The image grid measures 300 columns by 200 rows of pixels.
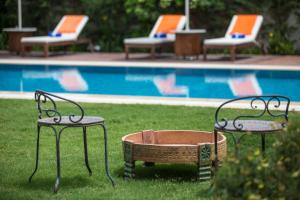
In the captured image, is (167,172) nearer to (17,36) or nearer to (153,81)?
(153,81)

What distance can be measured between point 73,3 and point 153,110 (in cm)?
1073

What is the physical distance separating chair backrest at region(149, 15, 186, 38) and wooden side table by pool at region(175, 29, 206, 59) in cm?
85

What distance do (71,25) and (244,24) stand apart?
13.9 ft

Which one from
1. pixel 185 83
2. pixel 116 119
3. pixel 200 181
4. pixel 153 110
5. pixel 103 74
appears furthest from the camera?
pixel 103 74

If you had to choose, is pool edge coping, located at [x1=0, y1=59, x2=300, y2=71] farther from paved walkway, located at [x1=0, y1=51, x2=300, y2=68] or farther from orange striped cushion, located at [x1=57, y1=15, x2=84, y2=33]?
orange striped cushion, located at [x1=57, y1=15, x2=84, y2=33]

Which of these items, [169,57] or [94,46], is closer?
[169,57]

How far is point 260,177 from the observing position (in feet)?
12.9

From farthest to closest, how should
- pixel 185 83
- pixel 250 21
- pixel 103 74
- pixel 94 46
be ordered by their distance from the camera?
1. pixel 94 46
2. pixel 250 21
3. pixel 103 74
4. pixel 185 83

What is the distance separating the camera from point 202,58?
1686cm

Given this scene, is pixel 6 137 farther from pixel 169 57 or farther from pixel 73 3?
pixel 73 3

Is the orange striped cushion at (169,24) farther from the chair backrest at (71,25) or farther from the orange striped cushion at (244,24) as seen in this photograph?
the chair backrest at (71,25)

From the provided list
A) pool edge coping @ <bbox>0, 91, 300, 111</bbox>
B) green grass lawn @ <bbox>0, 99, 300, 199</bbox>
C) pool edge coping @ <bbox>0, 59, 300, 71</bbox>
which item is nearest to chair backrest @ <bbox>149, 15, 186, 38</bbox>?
pool edge coping @ <bbox>0, 59, 300, 71</bbox>

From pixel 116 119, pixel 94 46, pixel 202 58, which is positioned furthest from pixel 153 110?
pixel 94 46

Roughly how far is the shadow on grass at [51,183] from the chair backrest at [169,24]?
11171mm
